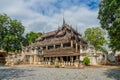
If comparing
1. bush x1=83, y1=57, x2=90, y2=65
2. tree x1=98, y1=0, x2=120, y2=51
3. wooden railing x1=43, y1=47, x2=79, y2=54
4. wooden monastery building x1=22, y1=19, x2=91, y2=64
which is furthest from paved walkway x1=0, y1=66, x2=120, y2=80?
wooden monastery building x1=22, y1=19, x2=91, y2=64

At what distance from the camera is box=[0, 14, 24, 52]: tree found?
42.8m

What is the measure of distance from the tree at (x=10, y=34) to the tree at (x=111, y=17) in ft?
101

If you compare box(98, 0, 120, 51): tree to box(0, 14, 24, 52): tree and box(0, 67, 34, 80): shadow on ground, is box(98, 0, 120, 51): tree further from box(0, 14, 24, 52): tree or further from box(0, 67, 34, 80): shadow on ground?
box(0, 14, 24, 52): tree

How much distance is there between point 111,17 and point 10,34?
33851 mm

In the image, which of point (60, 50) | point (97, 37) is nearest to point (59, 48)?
point (60, 50)

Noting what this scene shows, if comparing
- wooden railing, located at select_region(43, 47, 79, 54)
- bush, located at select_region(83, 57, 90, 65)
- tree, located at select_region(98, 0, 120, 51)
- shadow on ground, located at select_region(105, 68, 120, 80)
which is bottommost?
shadow on ground, located at select_region(105, 68, 120, 80)

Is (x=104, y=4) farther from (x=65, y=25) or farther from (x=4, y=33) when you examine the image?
(x=4, y=33)

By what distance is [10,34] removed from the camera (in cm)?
4400

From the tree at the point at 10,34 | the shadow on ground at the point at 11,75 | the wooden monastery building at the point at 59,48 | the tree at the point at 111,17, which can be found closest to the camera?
the tree at the point at 111,17

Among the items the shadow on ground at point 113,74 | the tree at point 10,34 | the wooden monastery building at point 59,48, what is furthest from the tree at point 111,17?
the tree at point 10,34

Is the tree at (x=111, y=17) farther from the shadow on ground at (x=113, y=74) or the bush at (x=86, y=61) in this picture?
the bush at (x=86, y=61)

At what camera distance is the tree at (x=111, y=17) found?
13220mm

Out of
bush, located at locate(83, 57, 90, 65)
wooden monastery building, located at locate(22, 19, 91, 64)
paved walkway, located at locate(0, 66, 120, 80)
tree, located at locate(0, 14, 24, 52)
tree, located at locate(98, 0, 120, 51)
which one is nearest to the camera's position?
tree, located at locate(98, 0, 120, 51)

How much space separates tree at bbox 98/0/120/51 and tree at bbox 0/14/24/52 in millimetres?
30676
